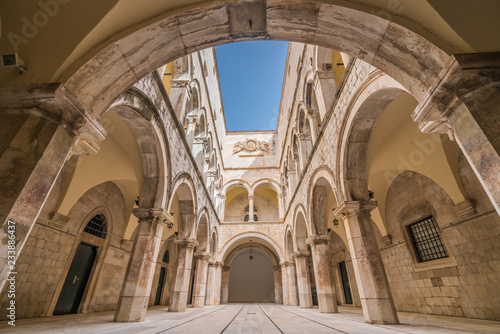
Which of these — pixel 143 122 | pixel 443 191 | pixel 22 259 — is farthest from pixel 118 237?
pixel 443 191

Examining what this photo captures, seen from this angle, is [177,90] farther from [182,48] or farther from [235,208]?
[235,208]

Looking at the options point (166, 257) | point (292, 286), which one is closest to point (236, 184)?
point (166, 257)

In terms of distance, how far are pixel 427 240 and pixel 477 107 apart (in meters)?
6.63

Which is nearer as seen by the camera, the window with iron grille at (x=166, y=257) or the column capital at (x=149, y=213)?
the column capital at (x=149, y=213)

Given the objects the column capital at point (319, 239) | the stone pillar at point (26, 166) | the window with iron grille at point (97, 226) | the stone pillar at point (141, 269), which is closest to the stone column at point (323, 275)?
the column capital at point (319, 239)

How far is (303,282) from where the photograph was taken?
9.83m

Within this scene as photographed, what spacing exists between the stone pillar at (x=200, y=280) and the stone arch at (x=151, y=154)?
6196 millimetres

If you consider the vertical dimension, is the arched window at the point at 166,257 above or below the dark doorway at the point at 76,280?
above

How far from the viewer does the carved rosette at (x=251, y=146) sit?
18.4 meters

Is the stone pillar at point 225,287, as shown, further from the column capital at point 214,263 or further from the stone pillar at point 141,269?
the stone pillar at point 141,269

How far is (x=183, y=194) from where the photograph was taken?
809cm

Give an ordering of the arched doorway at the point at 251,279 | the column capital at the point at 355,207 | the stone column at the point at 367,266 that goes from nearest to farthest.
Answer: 1. the stone column at the point at 367,266
2. the column capital at the point at 355,207
3. the arched doorway at the point at 251,279

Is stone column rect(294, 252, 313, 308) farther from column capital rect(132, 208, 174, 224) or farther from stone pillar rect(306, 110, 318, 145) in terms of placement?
column capital rect(132, 208, 174, 224)

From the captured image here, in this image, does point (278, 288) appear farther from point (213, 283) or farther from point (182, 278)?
point (182, 278)
